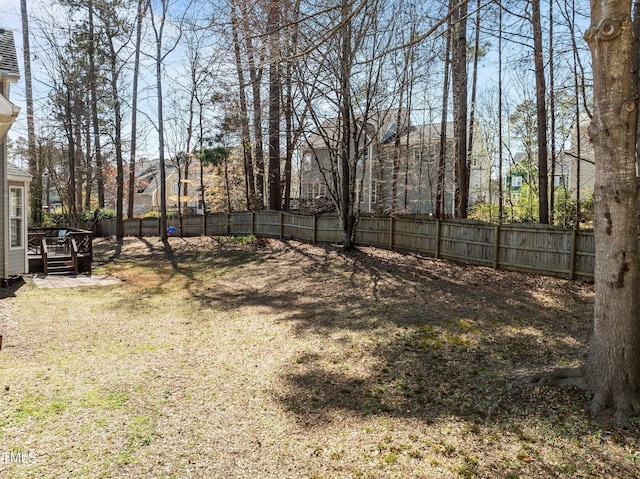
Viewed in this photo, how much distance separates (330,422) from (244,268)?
8908 millimetres

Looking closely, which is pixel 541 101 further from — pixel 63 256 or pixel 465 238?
pixel 63 256

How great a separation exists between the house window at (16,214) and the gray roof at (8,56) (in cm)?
277

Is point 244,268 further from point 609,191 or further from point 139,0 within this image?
point 139,0

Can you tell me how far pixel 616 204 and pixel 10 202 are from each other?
1194 centimetres

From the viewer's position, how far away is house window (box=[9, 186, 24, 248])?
402 inches

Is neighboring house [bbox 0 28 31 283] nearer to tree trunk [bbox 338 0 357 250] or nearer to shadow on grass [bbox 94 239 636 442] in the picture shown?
shadow on grass [bbox 94 239 636 442]

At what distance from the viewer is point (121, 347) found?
5742 millimetres

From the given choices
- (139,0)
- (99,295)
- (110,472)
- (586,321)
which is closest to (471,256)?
(586,321)

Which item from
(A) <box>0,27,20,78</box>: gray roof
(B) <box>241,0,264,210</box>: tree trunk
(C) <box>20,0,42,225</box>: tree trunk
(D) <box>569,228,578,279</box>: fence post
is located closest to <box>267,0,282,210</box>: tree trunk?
(B) <box>241,0,264,210</box>: tree trunk

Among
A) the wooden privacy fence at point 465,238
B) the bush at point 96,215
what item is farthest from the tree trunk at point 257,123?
the bush at point 96,215

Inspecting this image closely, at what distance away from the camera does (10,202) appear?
998 centimetres

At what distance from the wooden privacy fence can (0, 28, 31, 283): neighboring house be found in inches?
352

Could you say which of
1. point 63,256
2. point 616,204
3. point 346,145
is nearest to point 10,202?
point 63,256

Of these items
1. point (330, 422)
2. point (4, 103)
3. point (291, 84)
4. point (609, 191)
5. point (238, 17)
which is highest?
point (291, 84)
